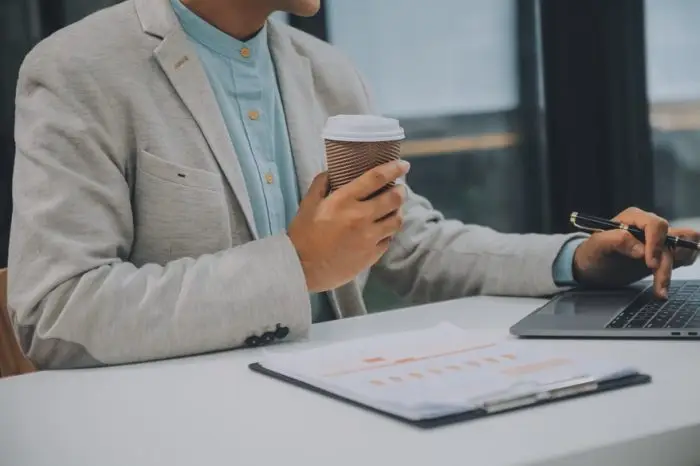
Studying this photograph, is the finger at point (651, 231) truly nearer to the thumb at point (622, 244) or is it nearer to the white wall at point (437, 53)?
the thumb at point (622, 244)

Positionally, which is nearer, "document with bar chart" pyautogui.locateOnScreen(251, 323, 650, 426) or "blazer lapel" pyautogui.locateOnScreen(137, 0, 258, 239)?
"document with bar chart" pyautogui.locateOnScreen(251, 323, 650, 426)

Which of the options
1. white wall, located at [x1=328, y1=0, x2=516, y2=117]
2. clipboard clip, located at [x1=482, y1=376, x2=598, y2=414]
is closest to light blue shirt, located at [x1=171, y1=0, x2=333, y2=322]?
clipboard clip, located at [x1=482, y1=376, x2=598, y2=414]

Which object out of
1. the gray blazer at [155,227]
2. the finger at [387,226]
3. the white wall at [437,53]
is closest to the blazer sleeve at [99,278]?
the gray blazer at [155,227]

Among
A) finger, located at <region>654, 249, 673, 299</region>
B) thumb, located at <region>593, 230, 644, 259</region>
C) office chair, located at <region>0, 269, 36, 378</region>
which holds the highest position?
thumb, located at <region>593, 230, 644, 259</region>

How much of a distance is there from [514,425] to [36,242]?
0.68 meters

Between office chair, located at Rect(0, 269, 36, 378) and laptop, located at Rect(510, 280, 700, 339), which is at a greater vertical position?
laptop, located at Rect(510, 280, 700, 339)

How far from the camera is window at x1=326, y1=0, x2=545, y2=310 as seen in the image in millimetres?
3277

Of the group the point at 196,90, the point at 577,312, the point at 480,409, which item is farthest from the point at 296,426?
the point at 196,90

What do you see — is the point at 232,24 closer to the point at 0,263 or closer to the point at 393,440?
the point at 393,440

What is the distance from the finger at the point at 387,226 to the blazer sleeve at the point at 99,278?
0.11 m

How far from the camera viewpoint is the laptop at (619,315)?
3.76ft

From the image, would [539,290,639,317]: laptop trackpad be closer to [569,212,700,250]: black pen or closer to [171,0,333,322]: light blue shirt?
[569,212,700,250]: black pen

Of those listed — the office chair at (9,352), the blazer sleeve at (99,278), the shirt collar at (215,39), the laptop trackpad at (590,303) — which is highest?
the shirt collar at (215,39)

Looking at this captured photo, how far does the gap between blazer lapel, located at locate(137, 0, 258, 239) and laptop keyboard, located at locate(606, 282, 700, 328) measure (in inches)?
21.9
